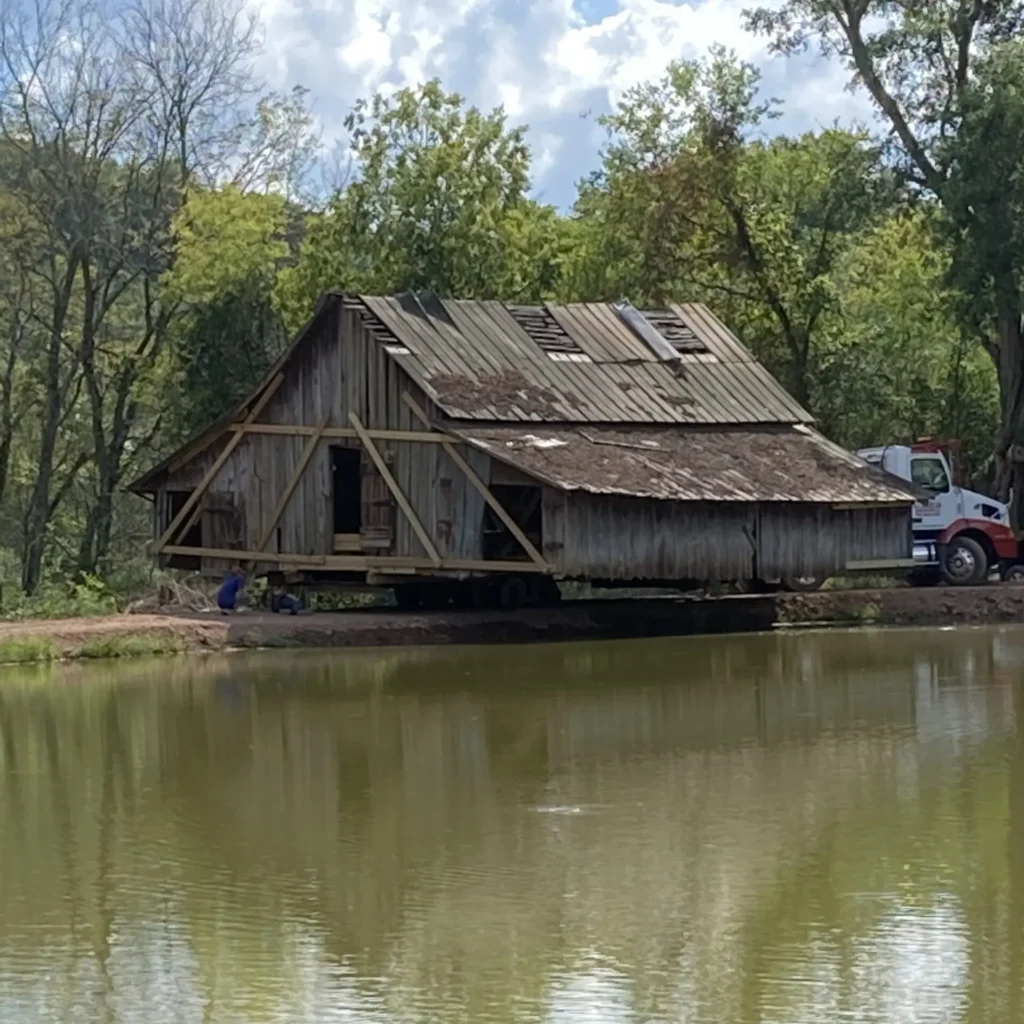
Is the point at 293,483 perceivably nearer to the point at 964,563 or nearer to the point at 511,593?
the point at 511,593

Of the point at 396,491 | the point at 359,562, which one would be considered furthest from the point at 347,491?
the point at 396,491

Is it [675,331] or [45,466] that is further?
[45,466]

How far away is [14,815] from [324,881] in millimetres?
3732

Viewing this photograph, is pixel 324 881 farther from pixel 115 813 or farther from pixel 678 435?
pixel 678 435

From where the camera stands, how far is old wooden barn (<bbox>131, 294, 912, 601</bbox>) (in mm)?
28438

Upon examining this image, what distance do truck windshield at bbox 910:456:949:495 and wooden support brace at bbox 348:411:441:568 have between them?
9.05 m

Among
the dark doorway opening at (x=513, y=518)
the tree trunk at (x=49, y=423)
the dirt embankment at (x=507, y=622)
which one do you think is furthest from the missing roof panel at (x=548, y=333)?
the tree trunk at (x=49, y=423)

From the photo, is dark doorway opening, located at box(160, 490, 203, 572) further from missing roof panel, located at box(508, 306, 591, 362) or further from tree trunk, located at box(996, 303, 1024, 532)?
tree trunk, located at box(996, 303, 1024, 532)

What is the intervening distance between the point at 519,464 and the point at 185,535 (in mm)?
8975

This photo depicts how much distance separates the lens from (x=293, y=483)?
104 feet

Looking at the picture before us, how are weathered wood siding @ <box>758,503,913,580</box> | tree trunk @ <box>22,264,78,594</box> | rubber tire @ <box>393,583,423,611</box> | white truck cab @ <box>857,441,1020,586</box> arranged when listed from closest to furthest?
1. weathered wood siding @ <box>758,503,913,580</box>
2. rubber tire @ <box>393,583,423,611</box>
3. white truck cab @ <box>857,441,1020,586</box>
4. tree trunk @ <box>22,264,78,594</box>

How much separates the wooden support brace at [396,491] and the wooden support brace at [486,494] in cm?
100

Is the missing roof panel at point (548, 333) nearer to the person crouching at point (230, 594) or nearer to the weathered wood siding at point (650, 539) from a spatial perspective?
the weathered wood siding at point (650, 539)

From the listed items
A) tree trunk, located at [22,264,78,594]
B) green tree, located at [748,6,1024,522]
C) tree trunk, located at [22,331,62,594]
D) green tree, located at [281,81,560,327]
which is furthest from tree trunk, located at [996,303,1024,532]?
tree trunk, located at [22,331,62,594]
